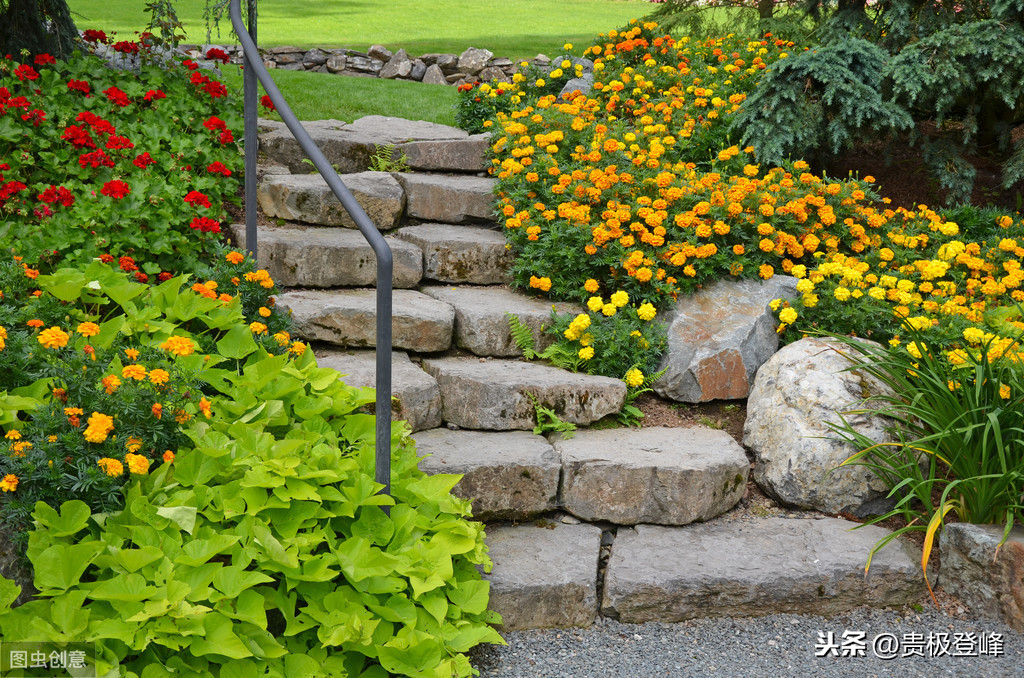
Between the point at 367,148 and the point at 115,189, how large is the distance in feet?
5.97

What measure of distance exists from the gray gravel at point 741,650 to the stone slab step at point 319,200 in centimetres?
243

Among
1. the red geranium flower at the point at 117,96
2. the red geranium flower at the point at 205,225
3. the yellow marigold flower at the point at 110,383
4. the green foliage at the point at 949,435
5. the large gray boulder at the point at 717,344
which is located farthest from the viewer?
the red geranium flower at the point at 117,96

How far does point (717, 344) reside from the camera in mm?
3490

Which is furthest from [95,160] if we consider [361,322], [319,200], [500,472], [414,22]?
[414,22]

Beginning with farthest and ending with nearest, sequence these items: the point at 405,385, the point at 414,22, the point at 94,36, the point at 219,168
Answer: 1. the point at 414,22
2. the point at 94,36
3. the point at 219,168
4. the point at 405,385

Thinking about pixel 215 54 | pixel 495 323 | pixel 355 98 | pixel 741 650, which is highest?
pixel 215 54

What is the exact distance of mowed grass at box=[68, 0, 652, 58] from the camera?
480 inches

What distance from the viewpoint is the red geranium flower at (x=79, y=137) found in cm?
361

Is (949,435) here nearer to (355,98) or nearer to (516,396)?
(516,396)

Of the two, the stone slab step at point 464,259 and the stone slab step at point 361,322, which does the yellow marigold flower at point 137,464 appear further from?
the stone slab step at point 464,259

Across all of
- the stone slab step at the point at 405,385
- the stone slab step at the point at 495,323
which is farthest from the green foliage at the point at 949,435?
the stone slab step at the point at 405,385

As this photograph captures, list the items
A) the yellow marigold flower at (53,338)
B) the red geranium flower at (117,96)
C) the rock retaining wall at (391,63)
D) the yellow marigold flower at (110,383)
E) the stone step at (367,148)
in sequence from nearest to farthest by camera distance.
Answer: the yellow marigold flower at (110,383) → the yellow marigold flower at (53,338) → the red geranium flower at (117,96) → the stone step at (367,148) → the rock retaining wall at (391,63)

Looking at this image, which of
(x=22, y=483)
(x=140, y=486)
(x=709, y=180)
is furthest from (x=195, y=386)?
(x=709, y=180)

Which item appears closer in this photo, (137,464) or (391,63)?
(137,464)
